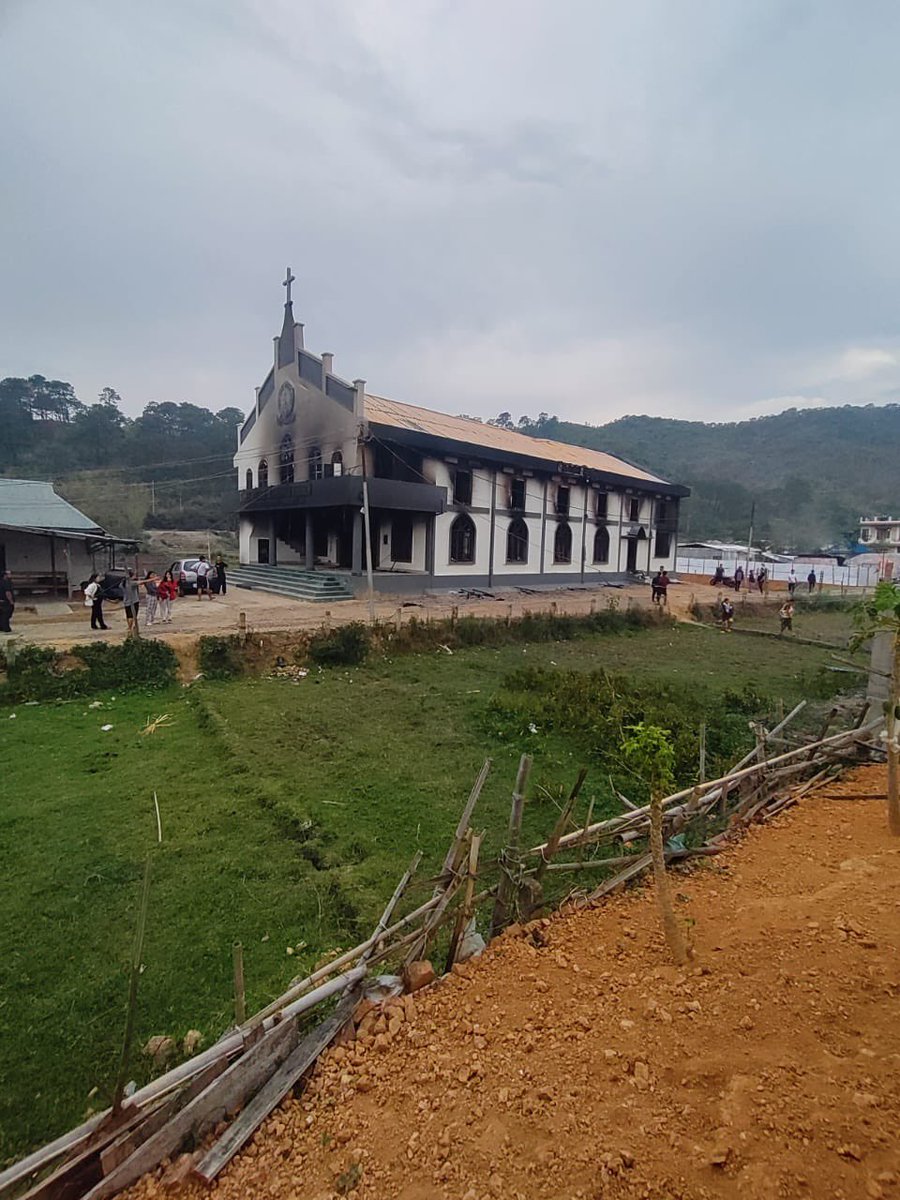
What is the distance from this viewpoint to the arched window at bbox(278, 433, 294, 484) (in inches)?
1012

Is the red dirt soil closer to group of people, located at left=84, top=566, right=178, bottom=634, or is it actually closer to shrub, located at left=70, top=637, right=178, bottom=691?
shrub, located at left=70, top=637, right=178, bottom=691

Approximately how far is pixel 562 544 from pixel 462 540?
671 cm

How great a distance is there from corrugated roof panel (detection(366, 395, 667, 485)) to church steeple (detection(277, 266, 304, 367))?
3.56 meters

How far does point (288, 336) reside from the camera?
2536cm

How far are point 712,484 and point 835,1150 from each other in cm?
8161

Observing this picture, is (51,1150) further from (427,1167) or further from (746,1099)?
(746,1099)

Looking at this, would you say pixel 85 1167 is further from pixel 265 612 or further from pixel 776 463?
pixel 776 463

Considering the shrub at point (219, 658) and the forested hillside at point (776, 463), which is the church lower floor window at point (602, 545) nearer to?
the shrub at point (219, 658)

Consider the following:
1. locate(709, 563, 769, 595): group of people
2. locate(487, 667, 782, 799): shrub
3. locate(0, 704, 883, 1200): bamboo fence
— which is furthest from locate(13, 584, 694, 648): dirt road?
locate(0, 704, 883, 1200): bamboo fence

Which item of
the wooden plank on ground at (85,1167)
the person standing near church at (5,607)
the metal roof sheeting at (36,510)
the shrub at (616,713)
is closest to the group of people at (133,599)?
the person standing near church at (5,607)

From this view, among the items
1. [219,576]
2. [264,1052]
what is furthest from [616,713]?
[219,576]

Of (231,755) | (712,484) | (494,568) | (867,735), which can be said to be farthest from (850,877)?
(712,484)

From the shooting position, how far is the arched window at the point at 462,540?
24391mm

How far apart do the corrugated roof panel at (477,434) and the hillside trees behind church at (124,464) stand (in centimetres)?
2068
